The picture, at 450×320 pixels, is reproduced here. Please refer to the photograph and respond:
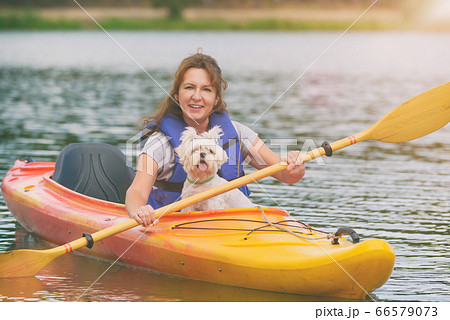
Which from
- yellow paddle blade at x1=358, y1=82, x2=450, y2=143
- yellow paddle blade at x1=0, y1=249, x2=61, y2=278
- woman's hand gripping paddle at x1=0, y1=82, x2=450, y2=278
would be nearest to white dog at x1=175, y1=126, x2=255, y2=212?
woman's hand gripping paddle at x1=0, y1=82, x2=450, y2=278

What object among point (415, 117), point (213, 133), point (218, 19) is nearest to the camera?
point (213, 133)

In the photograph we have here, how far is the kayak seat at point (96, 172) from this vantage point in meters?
6.13

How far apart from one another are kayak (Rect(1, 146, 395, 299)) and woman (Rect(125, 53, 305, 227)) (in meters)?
0.26

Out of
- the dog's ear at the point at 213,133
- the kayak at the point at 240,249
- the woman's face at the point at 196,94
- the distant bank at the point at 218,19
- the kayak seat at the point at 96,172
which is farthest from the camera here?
the distant bank at the point at 218,19

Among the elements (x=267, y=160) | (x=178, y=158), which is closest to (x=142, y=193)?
(x=178, y=158)

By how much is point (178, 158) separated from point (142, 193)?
35 cm

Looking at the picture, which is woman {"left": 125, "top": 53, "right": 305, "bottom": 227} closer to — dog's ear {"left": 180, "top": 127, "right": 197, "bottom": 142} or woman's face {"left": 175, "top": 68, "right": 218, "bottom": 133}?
woman's face {"left": 175, "top": 68, "right": 218, "bottom": 133}

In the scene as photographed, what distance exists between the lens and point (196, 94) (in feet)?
16.3

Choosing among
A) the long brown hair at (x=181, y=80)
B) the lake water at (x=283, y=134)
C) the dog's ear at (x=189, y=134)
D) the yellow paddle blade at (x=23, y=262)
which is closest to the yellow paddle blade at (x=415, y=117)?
the lake water at (x=283, y=134)

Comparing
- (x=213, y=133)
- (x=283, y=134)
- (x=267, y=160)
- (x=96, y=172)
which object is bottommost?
(x=283, y=134)

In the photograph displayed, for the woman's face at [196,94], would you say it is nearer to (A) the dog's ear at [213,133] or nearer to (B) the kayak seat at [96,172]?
(A) the dog's ear at [213,133]

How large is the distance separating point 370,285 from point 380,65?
73.3ft

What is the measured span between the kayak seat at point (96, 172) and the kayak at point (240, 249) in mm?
246

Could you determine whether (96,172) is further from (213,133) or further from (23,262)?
(213,133)
